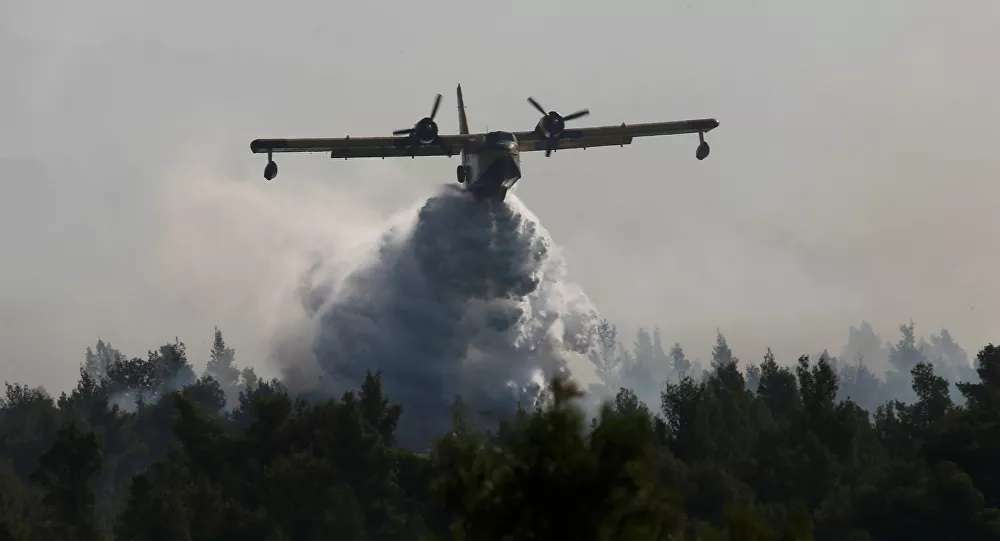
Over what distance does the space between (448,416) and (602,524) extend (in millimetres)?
70932

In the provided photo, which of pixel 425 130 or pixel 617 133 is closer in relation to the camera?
pixel 425 130

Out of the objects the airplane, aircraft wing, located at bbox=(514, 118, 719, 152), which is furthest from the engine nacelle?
aircraft wing, located at bbox=(514, 118, 719, 152)

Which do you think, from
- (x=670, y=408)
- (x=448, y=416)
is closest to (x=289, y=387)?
(x=448, y=416)

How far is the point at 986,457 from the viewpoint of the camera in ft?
181

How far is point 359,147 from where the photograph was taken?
67812 mm

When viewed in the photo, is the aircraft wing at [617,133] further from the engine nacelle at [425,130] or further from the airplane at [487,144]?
the engine nacelle at [425,130]

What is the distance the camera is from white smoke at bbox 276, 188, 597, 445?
76.1 meters

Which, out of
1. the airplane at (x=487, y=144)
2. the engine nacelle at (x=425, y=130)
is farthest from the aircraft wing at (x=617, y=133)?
the engine nacelle at (x=425, y=130)

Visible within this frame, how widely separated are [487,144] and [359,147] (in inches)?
335

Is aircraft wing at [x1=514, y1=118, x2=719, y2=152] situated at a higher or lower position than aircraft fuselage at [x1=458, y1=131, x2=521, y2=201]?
higher

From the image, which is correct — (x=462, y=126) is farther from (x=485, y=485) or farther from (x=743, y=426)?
(x=485, y=485)

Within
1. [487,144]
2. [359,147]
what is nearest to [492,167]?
[487,144]

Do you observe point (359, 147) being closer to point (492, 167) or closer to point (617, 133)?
point (492, 167)

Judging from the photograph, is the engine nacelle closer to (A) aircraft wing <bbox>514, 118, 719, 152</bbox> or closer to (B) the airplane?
(B) the airplane
